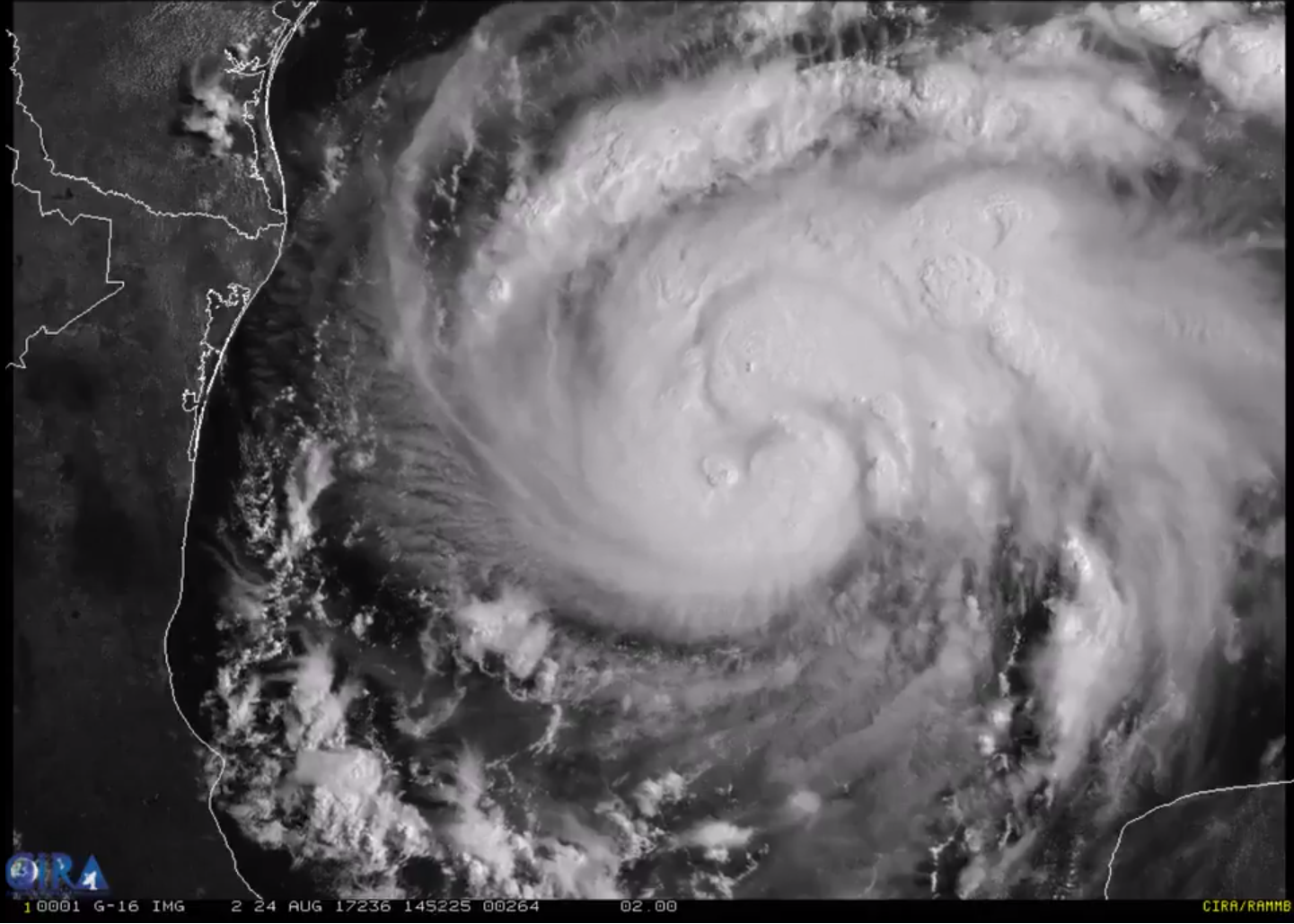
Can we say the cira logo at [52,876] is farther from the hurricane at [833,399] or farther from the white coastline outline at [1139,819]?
the white coastline outline at [1139,819]

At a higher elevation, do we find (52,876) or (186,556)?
(186,556)

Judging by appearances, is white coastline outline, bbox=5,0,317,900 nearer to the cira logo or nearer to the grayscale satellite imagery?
the grayscale satellite imagery

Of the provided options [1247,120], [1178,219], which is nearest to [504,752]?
[1178,219]

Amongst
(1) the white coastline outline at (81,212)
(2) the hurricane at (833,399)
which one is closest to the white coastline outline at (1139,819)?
(2) the hurricane at (833,399)

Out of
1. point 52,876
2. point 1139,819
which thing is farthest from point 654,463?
point 52,876

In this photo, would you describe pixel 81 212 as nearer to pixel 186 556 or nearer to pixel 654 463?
pixel 186 556
